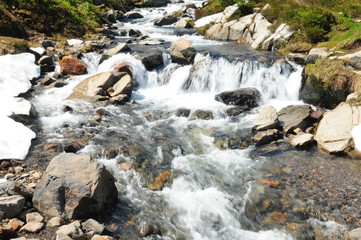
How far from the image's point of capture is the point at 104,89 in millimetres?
12117

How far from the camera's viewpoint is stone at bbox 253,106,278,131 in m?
9.43

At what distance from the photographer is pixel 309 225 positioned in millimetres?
5645

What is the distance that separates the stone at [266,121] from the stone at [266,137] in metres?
0.34

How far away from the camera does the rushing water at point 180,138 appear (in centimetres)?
580

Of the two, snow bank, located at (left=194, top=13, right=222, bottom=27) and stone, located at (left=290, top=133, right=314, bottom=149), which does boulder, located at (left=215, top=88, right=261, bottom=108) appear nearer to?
stone, located at (left=290, top=133, right=314, bottom=149)

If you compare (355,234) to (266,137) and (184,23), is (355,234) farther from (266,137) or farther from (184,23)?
(184,23)

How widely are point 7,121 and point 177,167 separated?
4.91 metres

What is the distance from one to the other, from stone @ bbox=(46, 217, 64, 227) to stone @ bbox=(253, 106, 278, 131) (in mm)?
6707

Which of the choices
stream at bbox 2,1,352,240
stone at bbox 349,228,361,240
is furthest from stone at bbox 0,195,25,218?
stone at bbox 349,228,361,240

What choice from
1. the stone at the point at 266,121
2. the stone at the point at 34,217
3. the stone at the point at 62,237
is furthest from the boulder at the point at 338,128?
the stone at the point at 34,217

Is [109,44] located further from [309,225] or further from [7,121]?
[309,225]

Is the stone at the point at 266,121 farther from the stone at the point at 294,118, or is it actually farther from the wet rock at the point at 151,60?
the wet rock at the point at 151,60

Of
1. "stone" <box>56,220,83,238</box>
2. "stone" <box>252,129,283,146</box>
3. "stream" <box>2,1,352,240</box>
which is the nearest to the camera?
"stone" <box>56,220,83,238</box>

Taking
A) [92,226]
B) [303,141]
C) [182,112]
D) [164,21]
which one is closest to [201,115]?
[182,112]
